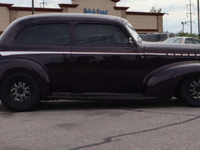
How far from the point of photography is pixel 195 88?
23.1ft

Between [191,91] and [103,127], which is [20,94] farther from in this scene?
[191,91]

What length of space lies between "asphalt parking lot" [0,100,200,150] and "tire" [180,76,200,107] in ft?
0.48

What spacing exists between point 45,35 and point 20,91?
115 cm

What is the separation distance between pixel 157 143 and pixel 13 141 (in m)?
1.82

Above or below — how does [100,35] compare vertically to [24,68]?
above

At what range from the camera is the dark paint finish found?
6.82 m

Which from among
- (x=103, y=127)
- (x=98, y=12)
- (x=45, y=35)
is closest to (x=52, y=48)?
(x=45, y=35)

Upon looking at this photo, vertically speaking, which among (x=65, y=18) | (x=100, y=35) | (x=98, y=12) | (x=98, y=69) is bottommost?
(x=98, y=69)

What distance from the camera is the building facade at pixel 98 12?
3978cm

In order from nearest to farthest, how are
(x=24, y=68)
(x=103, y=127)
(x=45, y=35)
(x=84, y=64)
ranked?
(x=103, y=127), (x=24, y=68), (x=84, y=64), (x=45, y=35)

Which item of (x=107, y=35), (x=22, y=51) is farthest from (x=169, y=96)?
(x=22, y=51)

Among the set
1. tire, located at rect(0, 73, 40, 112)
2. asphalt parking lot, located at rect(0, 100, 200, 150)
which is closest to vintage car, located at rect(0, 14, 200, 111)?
tire, located at rect(0, 73, 40, 112)

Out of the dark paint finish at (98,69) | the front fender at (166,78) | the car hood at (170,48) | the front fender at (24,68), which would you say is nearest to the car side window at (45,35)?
the dark paint finish at (98,69)

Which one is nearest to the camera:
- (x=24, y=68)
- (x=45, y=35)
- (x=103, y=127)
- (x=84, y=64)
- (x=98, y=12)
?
(x=103, y=127)
